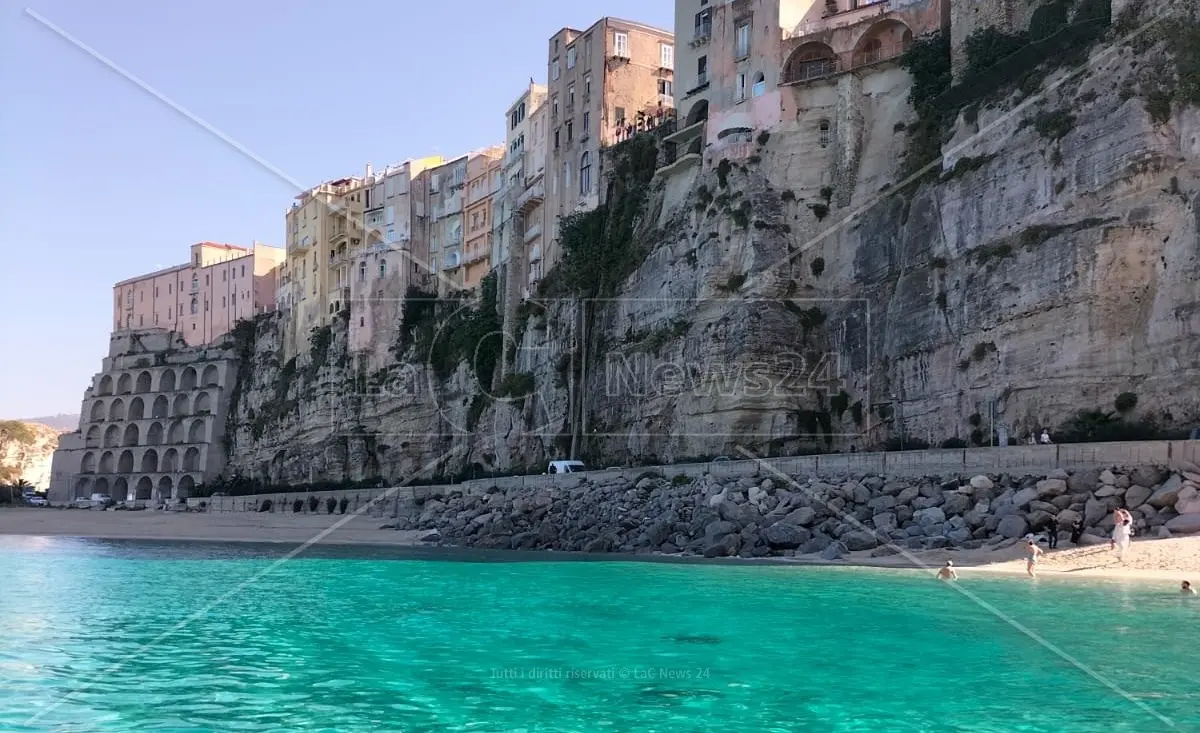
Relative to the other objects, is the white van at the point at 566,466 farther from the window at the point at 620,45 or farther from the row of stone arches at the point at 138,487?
the row of stone arches at the point at 138,487

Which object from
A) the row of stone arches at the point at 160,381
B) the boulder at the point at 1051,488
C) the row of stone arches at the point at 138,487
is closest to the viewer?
the boulder at the point at 1051,488

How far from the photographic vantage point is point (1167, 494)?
22953 millimetres

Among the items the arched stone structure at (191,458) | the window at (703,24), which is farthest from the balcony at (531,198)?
the arched stone structure at (191,458)

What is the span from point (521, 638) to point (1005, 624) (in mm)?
7206

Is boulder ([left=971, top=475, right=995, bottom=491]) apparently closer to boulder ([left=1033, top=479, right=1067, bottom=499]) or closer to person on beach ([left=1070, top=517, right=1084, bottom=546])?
boulder ([left=1033, top=479, right=1067, bottom=499])

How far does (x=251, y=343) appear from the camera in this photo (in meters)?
92.7

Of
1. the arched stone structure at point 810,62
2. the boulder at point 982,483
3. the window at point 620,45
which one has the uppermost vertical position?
the window at point 620,45

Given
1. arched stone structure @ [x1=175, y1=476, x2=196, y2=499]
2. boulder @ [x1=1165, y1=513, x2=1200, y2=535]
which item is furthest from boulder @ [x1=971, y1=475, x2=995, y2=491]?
arched stone structure @ [x1=175, y1=476, x2=196, y2=499]

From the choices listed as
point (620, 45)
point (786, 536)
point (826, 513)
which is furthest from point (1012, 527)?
A: point (620, 45)

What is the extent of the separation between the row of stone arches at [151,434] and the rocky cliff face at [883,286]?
40.6m

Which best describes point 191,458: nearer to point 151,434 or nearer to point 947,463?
point 151,434

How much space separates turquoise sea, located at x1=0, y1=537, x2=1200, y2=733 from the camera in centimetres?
1080

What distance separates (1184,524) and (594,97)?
40126 millimetres

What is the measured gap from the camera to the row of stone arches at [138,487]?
9088 cm
